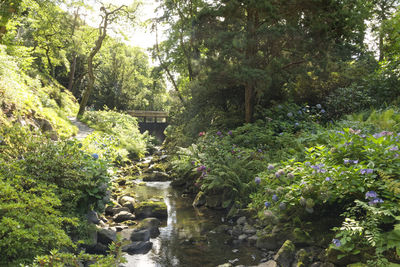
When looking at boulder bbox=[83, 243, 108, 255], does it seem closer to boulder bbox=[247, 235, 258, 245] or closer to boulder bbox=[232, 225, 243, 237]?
boulder bbox=[232, 225, 243, 237]

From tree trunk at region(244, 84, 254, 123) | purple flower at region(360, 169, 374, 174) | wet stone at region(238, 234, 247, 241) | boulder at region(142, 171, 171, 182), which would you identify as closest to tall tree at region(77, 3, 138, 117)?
boulder at region(142, 171, 171, 182)

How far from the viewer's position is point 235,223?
645 centimetres

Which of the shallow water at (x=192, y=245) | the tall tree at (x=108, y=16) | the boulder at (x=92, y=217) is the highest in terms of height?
the tall tree at (x=108, y=16)

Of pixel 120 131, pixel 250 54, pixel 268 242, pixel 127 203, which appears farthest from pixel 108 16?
pixel 268 242

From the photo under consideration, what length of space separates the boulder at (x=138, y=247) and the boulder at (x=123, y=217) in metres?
1.47

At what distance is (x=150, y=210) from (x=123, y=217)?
697 millimetres

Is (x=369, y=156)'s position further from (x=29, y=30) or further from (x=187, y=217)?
(x=29, y=30)

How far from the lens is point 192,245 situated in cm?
549

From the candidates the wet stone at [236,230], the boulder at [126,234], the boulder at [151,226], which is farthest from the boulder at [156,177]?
the wet stone at [236,230]

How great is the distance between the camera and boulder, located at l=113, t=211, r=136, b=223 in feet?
21.7

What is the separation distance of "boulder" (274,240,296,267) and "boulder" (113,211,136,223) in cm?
365

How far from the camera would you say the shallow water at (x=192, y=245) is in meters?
4.79

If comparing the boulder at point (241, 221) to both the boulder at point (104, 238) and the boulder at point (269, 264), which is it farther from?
the boulder at point (104, 238)

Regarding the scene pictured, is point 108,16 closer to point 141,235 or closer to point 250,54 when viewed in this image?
point 250,54
